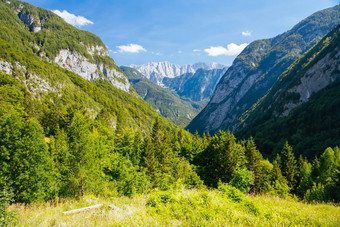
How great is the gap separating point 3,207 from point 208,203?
687cm

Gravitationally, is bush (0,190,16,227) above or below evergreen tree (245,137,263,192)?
above

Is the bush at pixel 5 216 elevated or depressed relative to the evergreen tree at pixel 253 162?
elevated

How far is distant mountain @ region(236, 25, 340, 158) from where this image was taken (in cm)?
9538

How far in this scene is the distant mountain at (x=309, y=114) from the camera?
9538 cm

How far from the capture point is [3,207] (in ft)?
16.8

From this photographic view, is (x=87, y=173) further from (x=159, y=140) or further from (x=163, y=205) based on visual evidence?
(x=159, y=140)

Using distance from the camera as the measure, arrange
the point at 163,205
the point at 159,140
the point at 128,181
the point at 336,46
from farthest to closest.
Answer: the point at 336,46 → the point at 159,140 → the point at 128,181 → the point at 163,205

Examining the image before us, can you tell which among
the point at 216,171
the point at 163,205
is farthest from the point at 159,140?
the point at 163,205

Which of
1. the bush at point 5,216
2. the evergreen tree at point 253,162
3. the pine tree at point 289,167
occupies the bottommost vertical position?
the pine tree at point 289,167

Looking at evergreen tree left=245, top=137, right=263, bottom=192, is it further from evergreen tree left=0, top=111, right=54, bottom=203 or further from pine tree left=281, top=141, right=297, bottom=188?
evergreen tree left=0, top=111, right=54, bottom=203

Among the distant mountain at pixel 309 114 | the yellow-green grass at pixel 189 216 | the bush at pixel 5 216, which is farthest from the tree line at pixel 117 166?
the distant mountain at pixel 309 114

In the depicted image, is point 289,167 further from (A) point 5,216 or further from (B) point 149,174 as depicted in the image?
(A) point 5,216

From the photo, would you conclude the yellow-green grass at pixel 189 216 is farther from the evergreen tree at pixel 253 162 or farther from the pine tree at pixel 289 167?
the pine tree at pixel 289 167

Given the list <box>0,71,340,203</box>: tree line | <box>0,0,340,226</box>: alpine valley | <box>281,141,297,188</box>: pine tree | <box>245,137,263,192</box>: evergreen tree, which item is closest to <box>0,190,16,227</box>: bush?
<box>0,0,340,226</box>: alpine valley
